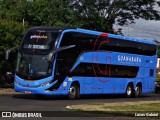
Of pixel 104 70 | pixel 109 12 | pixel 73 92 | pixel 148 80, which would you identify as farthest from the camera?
pixel 109 12

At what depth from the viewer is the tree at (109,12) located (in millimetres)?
51191

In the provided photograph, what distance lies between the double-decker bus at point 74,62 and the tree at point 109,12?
1900 centimetres

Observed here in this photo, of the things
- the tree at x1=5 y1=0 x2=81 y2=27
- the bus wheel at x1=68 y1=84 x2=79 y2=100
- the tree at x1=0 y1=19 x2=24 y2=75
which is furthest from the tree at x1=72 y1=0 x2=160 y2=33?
the bus wheel at x1=68 y1=84 x2=79 y2=100

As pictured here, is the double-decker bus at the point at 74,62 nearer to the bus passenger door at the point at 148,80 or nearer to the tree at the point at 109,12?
the bus passenger door at the point at 148,80

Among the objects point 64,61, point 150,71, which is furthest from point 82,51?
point 150,71

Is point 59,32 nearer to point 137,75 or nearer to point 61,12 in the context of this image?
point 137,75

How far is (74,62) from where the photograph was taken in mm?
26172

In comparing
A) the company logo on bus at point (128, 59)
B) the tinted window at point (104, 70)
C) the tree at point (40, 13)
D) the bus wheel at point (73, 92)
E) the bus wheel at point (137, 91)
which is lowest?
the bus wheel at point (137, 91)

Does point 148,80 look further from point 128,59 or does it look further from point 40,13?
point 40,13

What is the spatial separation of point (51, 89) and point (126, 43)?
26.3 feet

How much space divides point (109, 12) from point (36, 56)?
2771cm

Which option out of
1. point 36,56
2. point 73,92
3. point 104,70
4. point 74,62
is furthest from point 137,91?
point 36,56

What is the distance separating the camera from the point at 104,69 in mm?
29125

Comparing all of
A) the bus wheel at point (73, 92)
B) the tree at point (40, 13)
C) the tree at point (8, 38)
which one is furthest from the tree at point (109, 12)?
the bus wheel at point (73, 92)
